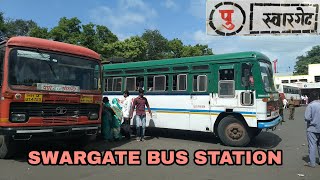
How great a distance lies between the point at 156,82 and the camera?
13.5m

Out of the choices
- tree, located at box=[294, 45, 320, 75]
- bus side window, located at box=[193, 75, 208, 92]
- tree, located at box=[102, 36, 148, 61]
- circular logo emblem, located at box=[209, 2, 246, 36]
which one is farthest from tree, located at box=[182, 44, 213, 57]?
tree, located at box=[294, 45, 320, 75]

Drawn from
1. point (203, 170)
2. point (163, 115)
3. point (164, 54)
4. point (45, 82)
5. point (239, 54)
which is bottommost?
point (203, 170)

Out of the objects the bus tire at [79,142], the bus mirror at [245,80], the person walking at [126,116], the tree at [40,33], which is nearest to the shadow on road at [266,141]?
the bus mirror at [245,80]

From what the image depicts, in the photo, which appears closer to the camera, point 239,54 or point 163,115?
point 239,54

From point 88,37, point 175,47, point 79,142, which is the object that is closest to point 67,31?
point 88,37

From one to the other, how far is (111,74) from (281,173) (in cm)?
871

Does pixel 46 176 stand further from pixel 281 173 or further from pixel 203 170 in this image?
pixel 281 173

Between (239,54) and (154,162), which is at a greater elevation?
(239,54)

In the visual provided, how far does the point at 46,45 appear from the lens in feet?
30.3

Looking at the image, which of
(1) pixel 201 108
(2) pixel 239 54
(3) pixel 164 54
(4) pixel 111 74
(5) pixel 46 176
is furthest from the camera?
(3) pixel 164 54

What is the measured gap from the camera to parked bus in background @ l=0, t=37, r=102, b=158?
8461 mm

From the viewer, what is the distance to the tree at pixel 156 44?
5866 centimetres

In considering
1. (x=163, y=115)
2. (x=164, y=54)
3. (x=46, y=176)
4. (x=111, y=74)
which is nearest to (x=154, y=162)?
(x=46, y=176)

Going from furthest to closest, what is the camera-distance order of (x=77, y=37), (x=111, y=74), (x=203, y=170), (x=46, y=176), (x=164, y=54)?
(x=164, y=54) → (x=77, y=37) → (x=111, y=74) → (x=203, y=170) → (x=46, y=176)
